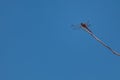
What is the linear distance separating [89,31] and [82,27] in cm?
42

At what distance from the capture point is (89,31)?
357 inches

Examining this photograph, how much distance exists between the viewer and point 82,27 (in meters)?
9.41
